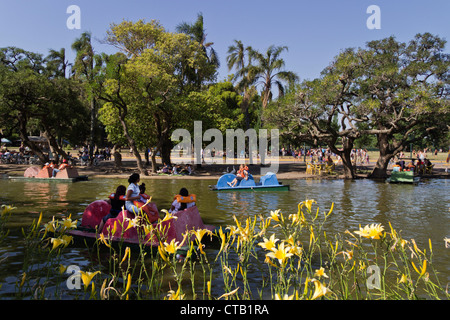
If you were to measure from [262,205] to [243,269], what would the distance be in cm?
1095

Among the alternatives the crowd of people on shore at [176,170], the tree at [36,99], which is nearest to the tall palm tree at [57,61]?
the tree at [36,99]

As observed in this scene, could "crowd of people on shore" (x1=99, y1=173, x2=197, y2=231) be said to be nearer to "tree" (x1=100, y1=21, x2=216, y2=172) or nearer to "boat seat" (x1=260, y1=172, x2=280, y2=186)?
"boat seat" (x1=260, y1=172, x2=280, y2=186)

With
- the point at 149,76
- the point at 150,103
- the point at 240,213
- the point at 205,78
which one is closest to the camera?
the point at 240,213

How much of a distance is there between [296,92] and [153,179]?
11138 millimetres

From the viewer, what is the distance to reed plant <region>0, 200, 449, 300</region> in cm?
336

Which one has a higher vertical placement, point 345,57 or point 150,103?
point 345,57

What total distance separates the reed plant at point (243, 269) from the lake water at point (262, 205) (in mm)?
901

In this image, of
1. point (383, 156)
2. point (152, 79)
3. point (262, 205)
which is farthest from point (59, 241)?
point (383, 156)

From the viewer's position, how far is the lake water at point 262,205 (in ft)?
26.8

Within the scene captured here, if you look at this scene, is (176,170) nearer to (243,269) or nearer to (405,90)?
(405,90)
